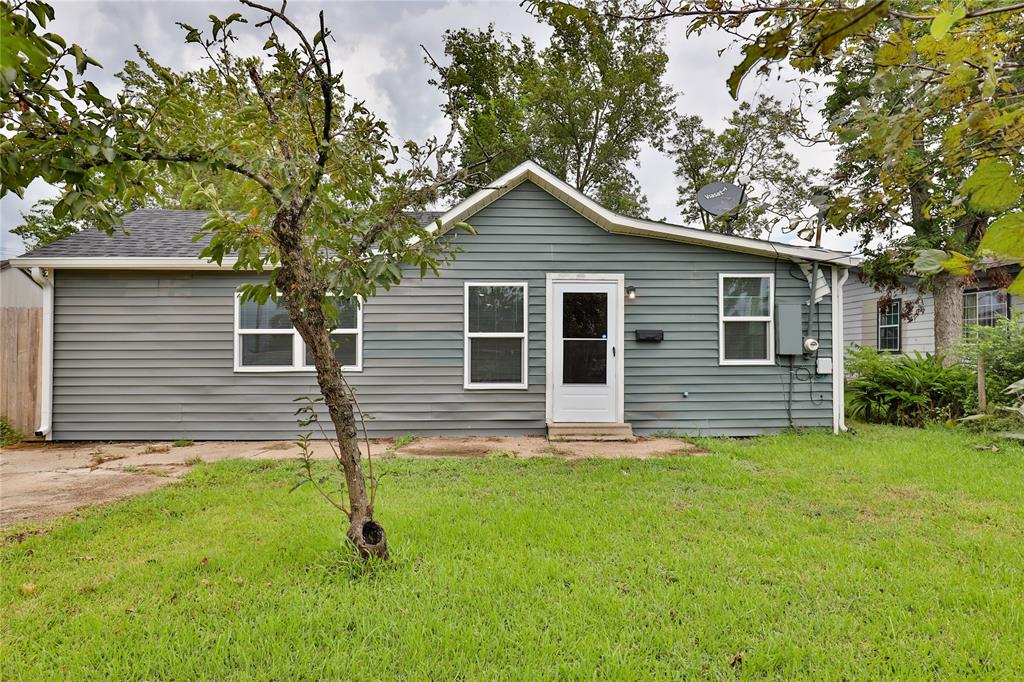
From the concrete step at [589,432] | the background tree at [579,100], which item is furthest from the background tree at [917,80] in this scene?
the background tree at [579,100]

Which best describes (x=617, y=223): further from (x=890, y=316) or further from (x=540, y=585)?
(x=890, y=316)

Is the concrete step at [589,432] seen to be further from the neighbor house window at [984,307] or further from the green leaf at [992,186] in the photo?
the neighbor house window at [984,307]

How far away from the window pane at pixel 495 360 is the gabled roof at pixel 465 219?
168 cm

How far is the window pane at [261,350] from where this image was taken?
6.52 meters

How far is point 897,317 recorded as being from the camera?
12336 mm

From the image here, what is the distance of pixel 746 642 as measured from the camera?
2078mm

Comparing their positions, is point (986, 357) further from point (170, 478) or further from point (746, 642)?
point (170, 478)

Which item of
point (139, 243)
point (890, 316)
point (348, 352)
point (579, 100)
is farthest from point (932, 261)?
point (579, 100)

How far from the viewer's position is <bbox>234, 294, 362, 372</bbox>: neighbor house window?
6477mm

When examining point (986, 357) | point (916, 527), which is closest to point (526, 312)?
point (916, 527)

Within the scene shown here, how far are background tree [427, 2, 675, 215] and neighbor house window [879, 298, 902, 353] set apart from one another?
7598 mm

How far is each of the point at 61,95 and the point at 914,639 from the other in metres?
3.91

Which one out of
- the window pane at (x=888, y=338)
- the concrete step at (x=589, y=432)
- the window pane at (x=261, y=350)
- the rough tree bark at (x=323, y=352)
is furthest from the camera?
the window pane at (x=888, y=338)

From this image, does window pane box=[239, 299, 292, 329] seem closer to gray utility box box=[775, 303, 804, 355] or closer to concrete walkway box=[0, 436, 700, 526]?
concrete walkway box=[0, 436, 700, 526]
